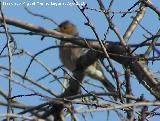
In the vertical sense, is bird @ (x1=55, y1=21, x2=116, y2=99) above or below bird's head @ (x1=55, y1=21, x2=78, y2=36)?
below

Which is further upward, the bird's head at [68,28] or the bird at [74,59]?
the bird's head at [68,28]

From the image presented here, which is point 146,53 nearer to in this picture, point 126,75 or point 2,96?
point 126,75

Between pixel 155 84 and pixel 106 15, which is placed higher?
pixel 106 15

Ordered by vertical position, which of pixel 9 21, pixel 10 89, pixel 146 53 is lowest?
pixel 10 89

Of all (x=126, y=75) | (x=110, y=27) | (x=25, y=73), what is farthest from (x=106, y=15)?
(x=25, y=73)

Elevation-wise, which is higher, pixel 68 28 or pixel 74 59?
pixel 68 28

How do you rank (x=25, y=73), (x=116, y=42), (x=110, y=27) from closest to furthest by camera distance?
1. (x=110, y=27)
2. (x=116, y=42)
3. (x=25, y=73)

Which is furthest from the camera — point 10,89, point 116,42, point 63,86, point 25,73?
point 63,86

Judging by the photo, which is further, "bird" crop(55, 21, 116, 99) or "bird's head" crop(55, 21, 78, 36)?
"bird's head" crop(55, 21, 78, 36)

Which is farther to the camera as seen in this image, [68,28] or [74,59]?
[68,28]

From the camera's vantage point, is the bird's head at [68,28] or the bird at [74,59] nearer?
the bird at [74,59]

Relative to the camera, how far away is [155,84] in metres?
3.76

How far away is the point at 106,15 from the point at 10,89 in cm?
80

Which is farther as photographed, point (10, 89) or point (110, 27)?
point (110, 27)
